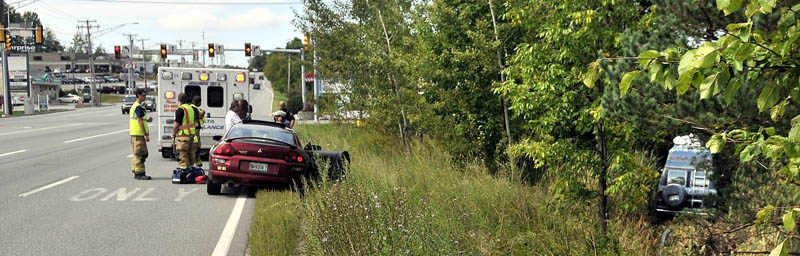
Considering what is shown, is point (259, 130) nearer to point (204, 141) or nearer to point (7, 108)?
point (204, 141)

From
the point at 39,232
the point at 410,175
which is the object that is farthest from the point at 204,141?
the point at 39,232

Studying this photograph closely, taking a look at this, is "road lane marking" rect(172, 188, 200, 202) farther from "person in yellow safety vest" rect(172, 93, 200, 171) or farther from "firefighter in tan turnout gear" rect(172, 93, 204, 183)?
"person in yellow safety vest" rect(172, 93, 200, 171)

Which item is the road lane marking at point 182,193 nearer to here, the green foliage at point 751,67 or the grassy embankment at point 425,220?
the grassy embankment at point 425,220

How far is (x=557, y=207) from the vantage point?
10.5 metres

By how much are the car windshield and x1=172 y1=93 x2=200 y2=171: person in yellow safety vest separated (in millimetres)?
1875

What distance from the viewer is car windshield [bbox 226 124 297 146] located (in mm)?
13359

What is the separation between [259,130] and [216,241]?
15.7 feet

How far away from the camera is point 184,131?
15422 mm

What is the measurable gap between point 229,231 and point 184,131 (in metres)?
6.22

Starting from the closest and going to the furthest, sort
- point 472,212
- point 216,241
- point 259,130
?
point 472,212
point 216,241
point 259,130

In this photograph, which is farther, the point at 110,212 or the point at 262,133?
the point at 262,133

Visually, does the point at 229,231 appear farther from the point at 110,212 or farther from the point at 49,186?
the point at 49,186

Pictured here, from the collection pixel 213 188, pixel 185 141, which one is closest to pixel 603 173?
pixel 213 188

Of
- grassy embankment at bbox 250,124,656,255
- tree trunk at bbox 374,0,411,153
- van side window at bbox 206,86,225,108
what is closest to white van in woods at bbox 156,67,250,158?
van side window at bbox 206,86,225,108
